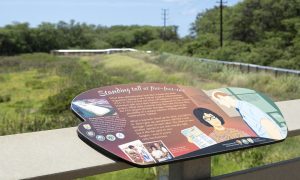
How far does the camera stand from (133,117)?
191 centimetres

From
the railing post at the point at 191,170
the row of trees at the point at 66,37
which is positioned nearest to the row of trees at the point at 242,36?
the row of trees at the point at 66,37

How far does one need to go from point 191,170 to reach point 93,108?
1.59ft

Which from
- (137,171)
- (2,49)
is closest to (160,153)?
(137,171)

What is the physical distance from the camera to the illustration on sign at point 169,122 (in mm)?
1776

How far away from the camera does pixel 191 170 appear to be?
2.00m

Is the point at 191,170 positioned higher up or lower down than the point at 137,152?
lower down

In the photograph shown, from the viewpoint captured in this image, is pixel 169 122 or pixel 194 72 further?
pixel 194 72

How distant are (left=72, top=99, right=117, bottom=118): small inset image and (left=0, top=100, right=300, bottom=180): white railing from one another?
0.33ft

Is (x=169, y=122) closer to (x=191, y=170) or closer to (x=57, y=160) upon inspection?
(x=191, y=170)

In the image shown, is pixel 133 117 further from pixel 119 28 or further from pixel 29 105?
pixel 119 28

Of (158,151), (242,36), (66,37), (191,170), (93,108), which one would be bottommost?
(66,37)

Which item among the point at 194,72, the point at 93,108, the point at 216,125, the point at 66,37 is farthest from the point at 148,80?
the point at 66,37

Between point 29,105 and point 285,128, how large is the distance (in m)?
14.4

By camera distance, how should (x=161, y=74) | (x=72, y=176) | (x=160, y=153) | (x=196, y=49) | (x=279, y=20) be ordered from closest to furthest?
1. (x=72, y=176)
2. (x=160, y=153)
3. (x=161, y=74)
4. (x=279, y=20)
5. (x=196, y=49)
